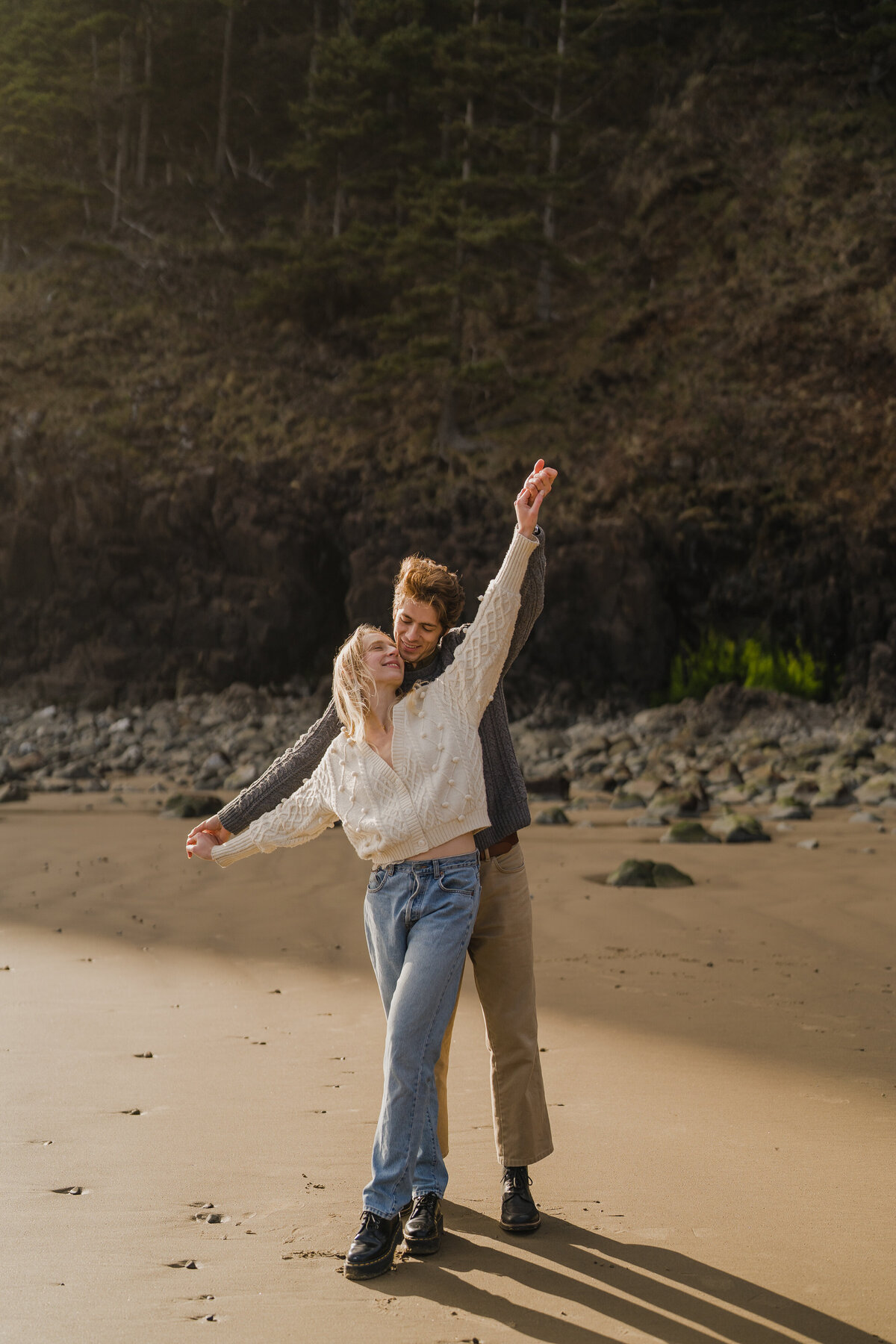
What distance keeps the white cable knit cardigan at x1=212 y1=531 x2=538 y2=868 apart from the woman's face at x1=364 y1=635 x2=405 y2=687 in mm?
71

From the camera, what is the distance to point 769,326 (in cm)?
2008

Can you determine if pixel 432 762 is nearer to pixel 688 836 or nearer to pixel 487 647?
pixel 487 647

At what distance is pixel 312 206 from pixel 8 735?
18041mm

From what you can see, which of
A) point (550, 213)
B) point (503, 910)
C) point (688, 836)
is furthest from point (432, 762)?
point (550, 213)

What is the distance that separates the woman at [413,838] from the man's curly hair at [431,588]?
134mm

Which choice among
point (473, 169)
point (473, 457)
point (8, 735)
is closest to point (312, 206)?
point (473, 169)

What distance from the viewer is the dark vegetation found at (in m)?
18.1

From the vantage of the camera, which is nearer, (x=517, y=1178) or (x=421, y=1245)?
(x=421, y=1245)

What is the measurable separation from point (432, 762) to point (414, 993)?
0.59 m

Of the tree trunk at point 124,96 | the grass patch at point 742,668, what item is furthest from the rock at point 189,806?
the tree trunk at point 124,96

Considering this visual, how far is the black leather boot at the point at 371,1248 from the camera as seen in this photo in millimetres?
2668

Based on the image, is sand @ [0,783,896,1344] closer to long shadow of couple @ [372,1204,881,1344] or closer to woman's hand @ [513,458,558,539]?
long shadow of couple @ [372,1204,881,1344]

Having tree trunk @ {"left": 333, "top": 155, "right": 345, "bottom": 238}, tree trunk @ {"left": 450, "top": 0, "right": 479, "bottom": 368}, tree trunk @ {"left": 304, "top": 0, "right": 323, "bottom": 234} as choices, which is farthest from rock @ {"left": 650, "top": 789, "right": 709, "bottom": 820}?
tree trunk @ {"left": 333, "top": 155, "right": 345, "bottom": 238}

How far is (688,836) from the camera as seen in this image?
877 cm
